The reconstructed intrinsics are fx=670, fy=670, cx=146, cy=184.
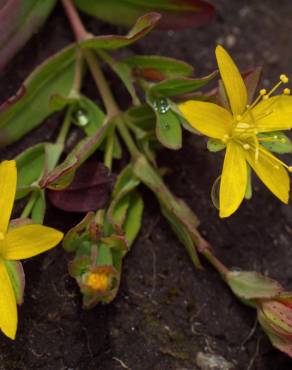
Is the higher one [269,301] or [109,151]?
[109,151]

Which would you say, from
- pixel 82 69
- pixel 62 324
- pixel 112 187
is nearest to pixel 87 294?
pixel 62 324

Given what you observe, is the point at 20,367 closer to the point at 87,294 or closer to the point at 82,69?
the point at 87,294

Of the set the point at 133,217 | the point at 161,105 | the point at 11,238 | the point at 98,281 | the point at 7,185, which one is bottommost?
the point at 133,217

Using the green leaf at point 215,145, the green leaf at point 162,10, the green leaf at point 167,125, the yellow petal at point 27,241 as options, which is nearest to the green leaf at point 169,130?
the green leaf at point 167,125

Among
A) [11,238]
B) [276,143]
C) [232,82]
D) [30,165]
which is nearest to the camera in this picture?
[11,238]

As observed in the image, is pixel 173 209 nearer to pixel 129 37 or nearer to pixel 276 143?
pixel 276 143

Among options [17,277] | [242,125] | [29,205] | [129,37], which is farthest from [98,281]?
[129,37]
